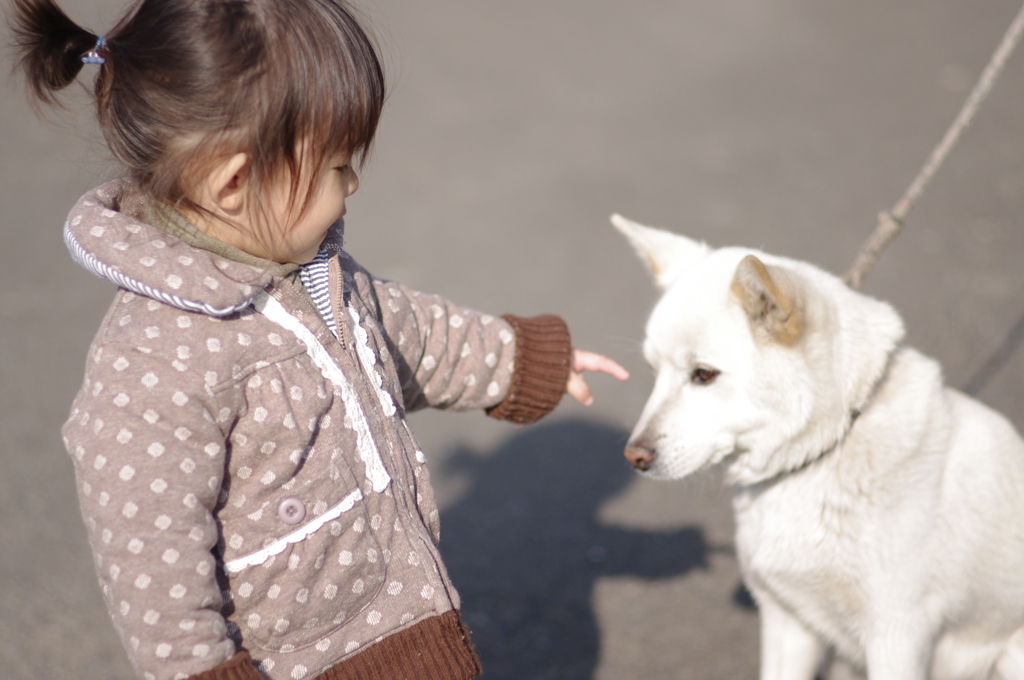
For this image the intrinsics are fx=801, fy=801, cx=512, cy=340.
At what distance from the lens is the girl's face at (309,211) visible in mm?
1301

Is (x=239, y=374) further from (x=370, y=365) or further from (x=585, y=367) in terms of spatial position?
(x=585, y=367)

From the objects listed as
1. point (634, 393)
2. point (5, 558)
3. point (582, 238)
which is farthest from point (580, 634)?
point (582, 238)

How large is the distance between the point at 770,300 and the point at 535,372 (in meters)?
0.56

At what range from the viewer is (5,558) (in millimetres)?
2832

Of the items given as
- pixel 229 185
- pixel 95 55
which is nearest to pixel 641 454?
pixel 229 185

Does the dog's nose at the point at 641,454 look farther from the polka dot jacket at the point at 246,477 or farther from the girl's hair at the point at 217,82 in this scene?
the girl's hair at the point at 217,82

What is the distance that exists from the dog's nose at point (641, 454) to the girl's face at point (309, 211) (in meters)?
1.00

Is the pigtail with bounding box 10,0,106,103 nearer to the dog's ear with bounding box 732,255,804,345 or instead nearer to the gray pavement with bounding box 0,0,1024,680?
the gray pavement with bounding box 0,0,1024,680

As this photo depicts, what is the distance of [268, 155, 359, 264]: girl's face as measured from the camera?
1301 millimetres

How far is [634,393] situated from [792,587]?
5.00 ft

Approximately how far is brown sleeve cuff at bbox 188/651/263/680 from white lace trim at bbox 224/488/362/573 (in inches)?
5.6

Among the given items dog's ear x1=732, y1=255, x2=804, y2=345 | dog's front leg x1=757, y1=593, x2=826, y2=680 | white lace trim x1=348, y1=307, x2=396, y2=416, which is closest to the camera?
white lace trim x1=348, y1=307, x2=396, y2=416

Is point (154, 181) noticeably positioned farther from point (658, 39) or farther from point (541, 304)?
point (658, 39)

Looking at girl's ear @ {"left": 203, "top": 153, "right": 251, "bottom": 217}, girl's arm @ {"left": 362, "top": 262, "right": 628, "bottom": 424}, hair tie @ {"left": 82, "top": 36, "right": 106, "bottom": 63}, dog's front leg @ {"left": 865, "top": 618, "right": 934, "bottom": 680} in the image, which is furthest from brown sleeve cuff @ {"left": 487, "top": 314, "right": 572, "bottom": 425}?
hair tie @ {"left": 82, "top": 36, "right": 106, "bottom": 63}
